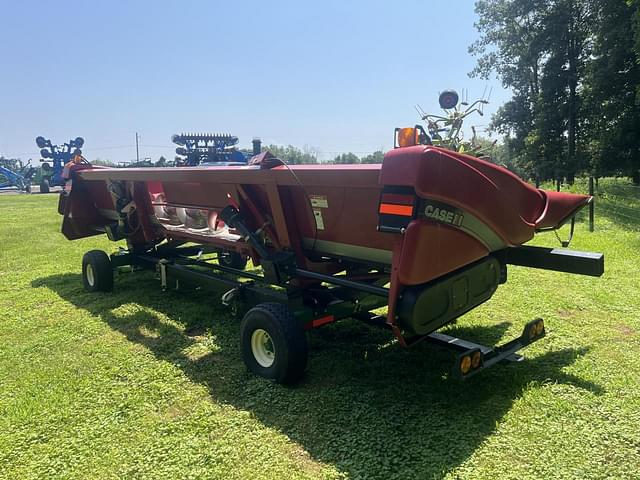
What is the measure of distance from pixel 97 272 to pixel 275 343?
141 inches

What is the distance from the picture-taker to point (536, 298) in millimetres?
5301

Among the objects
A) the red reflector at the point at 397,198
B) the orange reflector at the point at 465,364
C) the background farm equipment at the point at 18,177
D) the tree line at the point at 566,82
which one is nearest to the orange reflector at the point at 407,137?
the red reflector at the point at 397,198

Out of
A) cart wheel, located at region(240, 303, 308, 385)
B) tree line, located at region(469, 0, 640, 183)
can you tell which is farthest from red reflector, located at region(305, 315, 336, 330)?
tree line, located at region(469, 0, 640, 183)

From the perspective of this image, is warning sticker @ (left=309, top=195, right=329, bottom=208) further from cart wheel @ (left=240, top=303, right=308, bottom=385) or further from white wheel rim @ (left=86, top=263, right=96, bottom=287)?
white wheel rim @ (left=86, top=263, right=96, bottom=287)

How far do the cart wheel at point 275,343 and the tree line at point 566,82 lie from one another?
22.1m

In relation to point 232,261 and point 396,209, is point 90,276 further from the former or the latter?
point 396,209

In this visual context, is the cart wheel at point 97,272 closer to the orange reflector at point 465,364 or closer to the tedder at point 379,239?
the tedder at point 379,239

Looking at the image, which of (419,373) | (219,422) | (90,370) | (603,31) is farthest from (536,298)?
(603,31)

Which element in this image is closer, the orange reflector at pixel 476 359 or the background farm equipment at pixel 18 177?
the orange reflector at pixel 476 359

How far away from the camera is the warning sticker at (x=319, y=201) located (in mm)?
3464

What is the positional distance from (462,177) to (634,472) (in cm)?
170

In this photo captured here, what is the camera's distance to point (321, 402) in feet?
10.4

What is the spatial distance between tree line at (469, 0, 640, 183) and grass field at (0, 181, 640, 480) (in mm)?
20728

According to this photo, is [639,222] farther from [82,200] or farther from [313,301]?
[82,200]
